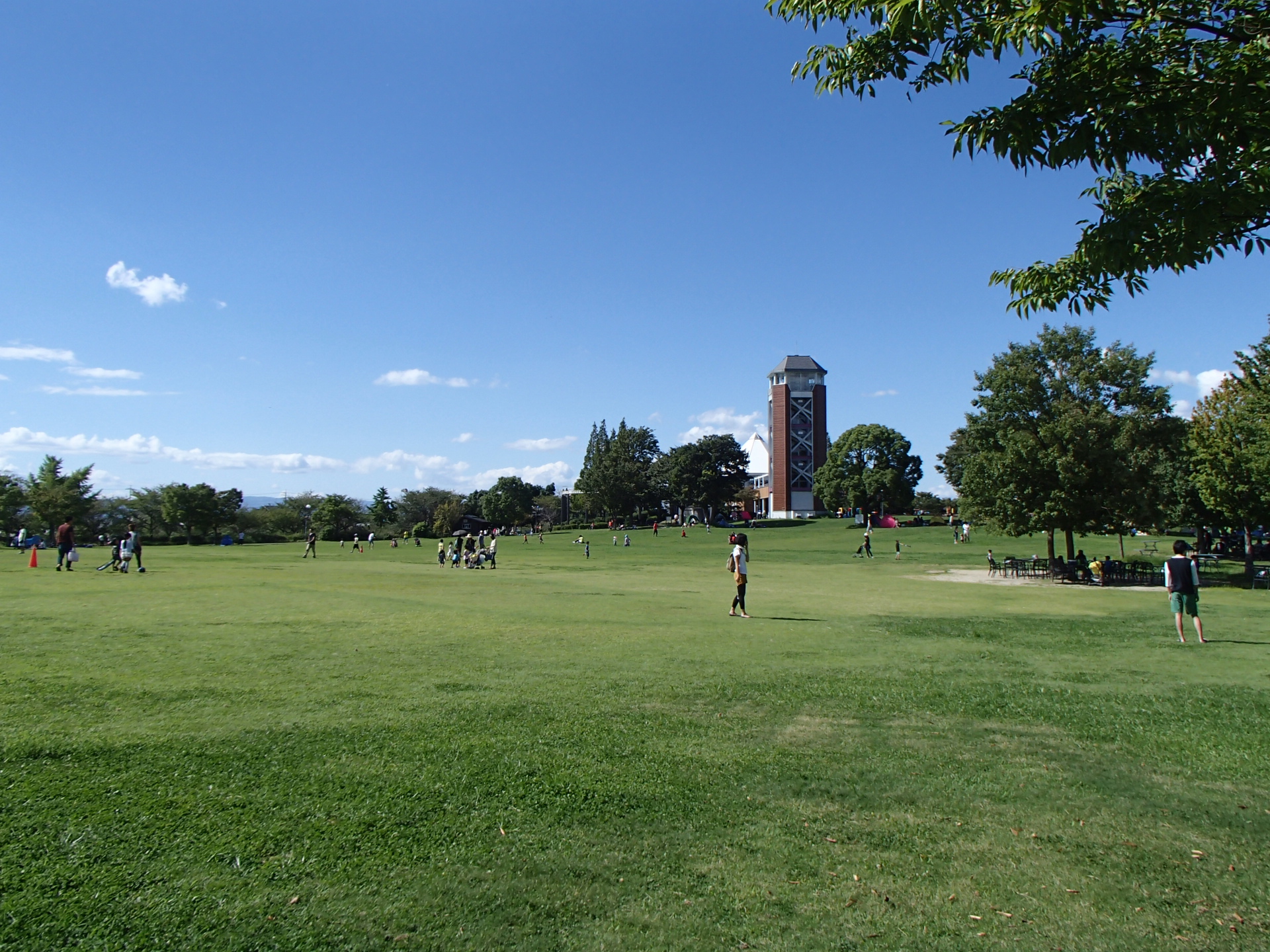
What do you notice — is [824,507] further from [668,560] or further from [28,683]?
[28,683]

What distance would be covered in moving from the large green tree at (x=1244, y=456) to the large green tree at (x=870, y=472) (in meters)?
77.4

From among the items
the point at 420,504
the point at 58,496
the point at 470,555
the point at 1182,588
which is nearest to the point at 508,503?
the point at 420,504

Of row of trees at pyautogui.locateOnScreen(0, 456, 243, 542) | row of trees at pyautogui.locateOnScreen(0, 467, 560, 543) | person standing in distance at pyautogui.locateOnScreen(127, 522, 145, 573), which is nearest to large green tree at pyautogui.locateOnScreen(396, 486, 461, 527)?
row of trees at pyautogui.locateOnScreen(0, 467, 560, 543)

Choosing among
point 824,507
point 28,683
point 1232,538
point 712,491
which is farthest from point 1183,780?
point 824,507

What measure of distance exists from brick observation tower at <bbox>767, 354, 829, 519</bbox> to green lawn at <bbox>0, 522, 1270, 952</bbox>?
380ft

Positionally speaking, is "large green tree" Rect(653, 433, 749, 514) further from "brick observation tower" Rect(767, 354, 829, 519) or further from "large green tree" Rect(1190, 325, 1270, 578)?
"large green tree" Rect(1190, 325, 1270, 578)

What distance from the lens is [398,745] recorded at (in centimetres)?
651

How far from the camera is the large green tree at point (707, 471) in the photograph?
111938 millimetres

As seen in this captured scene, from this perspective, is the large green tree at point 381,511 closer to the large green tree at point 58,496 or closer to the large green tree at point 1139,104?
the large green tree at point 58,496

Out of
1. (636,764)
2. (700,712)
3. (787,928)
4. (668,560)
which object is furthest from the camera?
(668,560)

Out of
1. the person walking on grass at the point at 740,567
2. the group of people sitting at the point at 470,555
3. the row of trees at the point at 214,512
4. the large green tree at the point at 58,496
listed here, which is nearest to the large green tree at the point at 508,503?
the row of trees at the point at 214,512

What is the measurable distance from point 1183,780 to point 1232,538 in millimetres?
63491

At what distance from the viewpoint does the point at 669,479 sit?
4513 inches

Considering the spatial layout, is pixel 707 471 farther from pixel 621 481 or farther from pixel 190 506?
pixel 190 506
